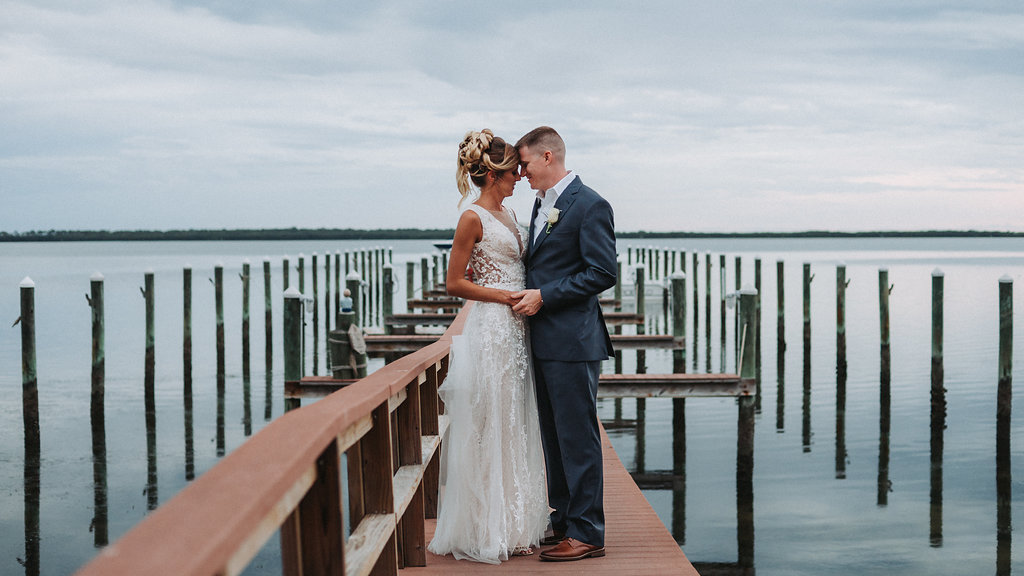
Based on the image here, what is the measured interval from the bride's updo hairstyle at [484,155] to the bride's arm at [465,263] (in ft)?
0.55

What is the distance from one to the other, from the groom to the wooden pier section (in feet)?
1.43

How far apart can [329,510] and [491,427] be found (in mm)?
1926

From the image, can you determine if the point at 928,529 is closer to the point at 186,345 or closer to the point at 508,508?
the point at 508,508

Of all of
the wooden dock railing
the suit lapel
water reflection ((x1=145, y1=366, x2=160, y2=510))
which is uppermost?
the suit lapel

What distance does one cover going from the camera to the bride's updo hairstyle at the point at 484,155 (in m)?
3.67

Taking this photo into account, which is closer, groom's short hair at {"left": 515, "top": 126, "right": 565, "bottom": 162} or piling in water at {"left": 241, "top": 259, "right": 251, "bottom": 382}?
groom's short hair at {"left": 515, "top": 126, "right": 565, "bottom": 162}

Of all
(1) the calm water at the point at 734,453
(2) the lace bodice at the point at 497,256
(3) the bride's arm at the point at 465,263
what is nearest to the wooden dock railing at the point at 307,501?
(3) the bride's arm at the point at 465,263

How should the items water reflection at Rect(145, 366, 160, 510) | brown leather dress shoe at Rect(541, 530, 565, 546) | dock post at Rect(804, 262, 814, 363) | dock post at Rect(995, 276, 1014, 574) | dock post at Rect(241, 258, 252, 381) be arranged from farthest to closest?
dock post at Rect(241, 258, 252, 381) < dock post at Rect(804, 262, 814, 363) < water reflection at Rect(145, 366, 160, 510) < dock post at Rect(995, 276, 1014, 574) < brown leather dress shoe at Rect(541, 530, 565, 546)

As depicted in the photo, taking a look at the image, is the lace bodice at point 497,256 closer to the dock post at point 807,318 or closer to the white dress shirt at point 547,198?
the white dress shirt at point 547,198

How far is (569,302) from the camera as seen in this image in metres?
3.64

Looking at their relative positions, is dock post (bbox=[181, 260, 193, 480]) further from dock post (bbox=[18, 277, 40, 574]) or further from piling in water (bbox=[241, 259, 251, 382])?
dock post (bbox=[18, 277, 40, 574])

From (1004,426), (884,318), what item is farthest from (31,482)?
(884,318)

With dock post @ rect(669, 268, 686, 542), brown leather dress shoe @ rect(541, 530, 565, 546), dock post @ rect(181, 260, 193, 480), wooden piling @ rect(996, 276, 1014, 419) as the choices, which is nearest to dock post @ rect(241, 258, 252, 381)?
dock post @ rect(181, 260, 193, 480)

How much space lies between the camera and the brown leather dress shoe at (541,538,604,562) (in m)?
3.77
